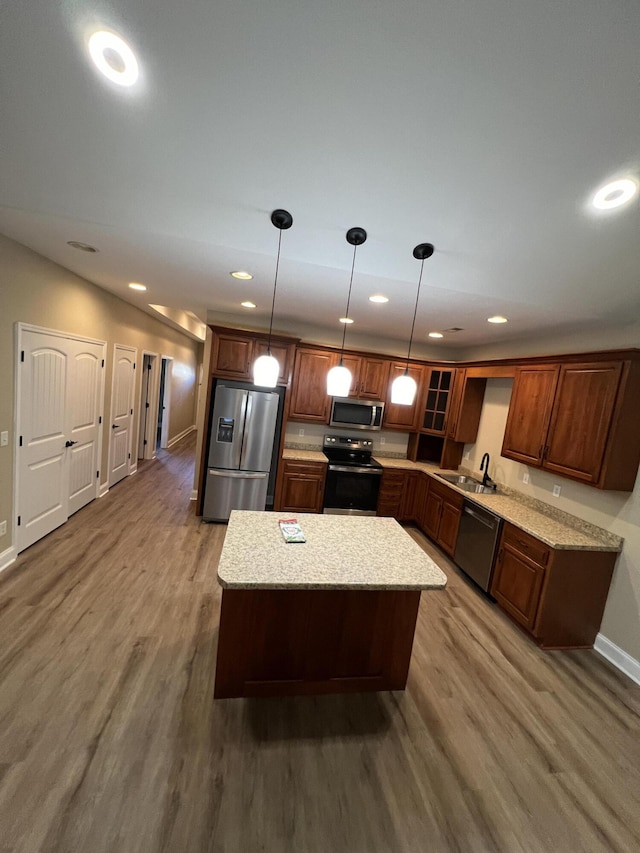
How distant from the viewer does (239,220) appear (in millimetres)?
1801

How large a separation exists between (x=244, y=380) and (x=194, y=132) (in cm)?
275

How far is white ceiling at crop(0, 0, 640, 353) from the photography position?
0.93 metres

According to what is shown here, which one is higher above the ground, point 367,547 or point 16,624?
point 367,547

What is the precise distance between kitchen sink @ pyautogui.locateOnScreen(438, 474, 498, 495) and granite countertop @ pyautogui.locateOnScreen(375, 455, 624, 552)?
122 millimetres

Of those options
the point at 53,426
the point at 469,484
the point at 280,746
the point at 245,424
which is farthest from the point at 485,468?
the point at 53,426

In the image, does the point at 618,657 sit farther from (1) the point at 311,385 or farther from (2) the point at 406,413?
(1) the point at 311,385

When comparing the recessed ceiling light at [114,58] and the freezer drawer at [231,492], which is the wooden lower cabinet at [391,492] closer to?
the freezer drawer at [231,492]

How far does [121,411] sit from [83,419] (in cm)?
105

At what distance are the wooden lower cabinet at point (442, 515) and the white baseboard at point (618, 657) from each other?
134 centimetres

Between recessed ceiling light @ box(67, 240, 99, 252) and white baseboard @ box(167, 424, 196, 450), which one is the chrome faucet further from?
white baseboard @ box(167, 424, 196, 450)

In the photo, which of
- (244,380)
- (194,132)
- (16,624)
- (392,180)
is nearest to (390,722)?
(16,624)

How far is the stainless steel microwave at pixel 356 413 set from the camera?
4512 mm

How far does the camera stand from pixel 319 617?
1902mm

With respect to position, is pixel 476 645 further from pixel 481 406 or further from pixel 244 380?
pixel 244 380
